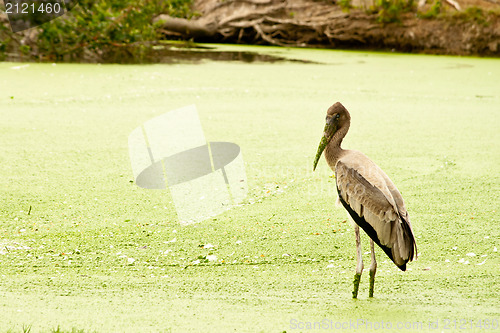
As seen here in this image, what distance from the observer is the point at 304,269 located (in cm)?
214

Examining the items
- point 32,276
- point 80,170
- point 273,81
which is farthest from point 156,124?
point 32,276

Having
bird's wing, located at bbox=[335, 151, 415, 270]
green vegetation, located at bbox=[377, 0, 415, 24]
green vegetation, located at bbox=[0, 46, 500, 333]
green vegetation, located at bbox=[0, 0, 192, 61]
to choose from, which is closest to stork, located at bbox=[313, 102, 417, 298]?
bird's wing, located at bbox=[335, 151, 415, 270]

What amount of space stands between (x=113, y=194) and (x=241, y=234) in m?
0.75

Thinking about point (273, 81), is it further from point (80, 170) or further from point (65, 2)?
point (80, 170)

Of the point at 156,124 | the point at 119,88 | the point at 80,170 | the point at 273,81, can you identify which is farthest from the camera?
the point at 273,81

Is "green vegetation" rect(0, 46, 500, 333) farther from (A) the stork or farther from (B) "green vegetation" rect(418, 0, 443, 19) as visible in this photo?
(B) "green vegetation" rect(418, 0, 443, 19)

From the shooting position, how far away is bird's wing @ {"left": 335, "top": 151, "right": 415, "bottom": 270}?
1692mm

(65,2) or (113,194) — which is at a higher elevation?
(65,2)

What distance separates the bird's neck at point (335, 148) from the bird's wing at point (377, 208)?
3.8 inches

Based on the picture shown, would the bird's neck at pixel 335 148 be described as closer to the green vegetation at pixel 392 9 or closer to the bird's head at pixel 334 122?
the bird's head at pixel 334 122

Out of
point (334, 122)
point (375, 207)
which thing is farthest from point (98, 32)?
point (375, 207)

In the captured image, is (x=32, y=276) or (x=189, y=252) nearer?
(x=32, y=276)

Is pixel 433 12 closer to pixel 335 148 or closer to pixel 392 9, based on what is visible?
pixel 392 9

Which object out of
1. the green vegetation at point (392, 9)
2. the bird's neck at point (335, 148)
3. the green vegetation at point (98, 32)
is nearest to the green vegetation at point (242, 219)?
the bird's neck at point (335, 148)
